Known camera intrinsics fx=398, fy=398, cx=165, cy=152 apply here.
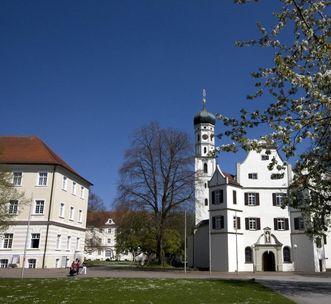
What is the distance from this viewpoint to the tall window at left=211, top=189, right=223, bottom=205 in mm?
52938

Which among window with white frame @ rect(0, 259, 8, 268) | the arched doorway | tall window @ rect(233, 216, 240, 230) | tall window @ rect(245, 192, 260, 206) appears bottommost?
→ window with white frame @ rect(0, 259, 8, 268)

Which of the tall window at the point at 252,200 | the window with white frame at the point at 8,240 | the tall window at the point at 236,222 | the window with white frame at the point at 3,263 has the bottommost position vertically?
the window with white frame at the point at 3,263

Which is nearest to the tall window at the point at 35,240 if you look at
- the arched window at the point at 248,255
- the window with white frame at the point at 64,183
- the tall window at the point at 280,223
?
the window with white frame at the point at 64,183

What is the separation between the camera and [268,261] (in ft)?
172

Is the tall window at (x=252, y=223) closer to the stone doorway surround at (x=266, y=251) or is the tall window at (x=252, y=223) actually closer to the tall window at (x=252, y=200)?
the stone doorway surround at (x=266, y=251)

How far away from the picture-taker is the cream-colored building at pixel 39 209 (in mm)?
42875

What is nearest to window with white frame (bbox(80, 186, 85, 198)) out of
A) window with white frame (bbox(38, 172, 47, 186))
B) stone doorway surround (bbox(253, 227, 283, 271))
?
window with white frame (bbox(38, 172, 47, 186))

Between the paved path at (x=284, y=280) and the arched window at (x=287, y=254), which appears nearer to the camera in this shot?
the paved path at (x=284, y=280)

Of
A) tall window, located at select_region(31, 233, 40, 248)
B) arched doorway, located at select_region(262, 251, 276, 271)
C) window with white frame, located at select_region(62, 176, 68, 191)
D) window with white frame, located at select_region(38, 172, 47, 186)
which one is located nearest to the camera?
tall window, located at select_region(31, 233, 40, 248)

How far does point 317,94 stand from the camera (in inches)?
352

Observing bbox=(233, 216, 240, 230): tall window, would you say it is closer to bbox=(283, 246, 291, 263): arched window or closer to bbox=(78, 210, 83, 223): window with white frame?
bbox=(283, 246, 291, 263): arched window

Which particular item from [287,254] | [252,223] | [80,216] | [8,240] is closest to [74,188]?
[80,216]

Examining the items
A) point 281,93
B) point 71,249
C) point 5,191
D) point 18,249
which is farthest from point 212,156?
point 71,249

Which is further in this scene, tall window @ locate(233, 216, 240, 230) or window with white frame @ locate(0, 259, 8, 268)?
tall window @ locate(233, 216, 240, 230)
